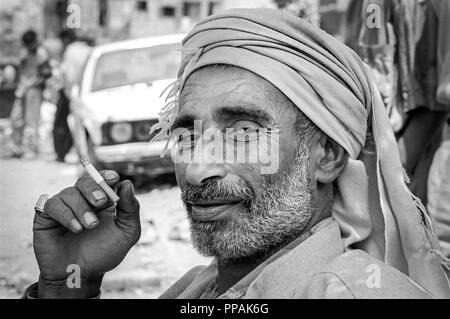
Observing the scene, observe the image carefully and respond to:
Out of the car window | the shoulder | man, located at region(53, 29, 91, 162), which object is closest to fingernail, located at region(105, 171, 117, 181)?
the shoulder

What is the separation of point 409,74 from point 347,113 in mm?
2133

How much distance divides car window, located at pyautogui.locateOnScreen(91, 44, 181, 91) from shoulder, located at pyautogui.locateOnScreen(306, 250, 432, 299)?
8057mm

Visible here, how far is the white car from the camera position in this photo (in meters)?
9.56

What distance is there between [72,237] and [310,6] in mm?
5933

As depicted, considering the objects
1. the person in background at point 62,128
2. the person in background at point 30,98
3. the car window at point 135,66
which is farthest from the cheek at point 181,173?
the person in background at point 30,98

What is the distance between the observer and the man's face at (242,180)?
7.09ft

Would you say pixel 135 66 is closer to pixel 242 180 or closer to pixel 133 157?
pixel 133 157

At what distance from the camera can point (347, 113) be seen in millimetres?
2230

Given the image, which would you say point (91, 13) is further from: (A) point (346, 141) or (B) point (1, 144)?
(A) point (346, 141)

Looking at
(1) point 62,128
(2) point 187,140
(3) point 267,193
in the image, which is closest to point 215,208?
(3) point 267,193

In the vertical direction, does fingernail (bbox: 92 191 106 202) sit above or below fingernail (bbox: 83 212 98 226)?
above

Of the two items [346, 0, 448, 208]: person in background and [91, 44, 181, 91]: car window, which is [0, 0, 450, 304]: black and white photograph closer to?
[346, 0, 448, 208]: person in background

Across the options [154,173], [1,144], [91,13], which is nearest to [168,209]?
[154,173]

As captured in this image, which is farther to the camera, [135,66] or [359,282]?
[135,66]
